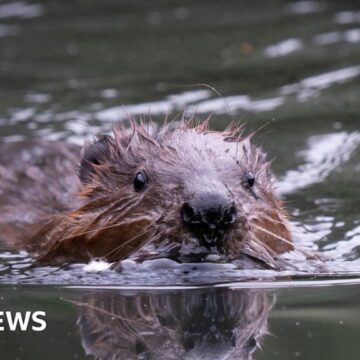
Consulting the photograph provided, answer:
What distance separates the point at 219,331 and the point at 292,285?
891 millimetres

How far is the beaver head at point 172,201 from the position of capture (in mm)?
4828

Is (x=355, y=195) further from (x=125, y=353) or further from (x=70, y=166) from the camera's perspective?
(x=125, y=353)

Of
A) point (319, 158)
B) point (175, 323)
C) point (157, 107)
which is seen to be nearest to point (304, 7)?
point (157, 107)

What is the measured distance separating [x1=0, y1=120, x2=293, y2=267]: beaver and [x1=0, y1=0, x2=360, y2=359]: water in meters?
0.11

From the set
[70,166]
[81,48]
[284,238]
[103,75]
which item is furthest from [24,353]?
[81,48]

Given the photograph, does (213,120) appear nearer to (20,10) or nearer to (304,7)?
(304,7)

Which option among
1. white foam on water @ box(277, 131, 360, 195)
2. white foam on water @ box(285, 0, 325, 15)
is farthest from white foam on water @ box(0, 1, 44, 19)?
white foam on water @ box(277, 131, 360, 195)

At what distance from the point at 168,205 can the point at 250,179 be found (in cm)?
50

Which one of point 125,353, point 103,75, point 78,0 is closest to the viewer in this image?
point 125,353

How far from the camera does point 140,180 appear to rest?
17.3 ft

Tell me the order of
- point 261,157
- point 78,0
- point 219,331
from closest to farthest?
1. point 219,331
2. point 261,157
3. point 78,0

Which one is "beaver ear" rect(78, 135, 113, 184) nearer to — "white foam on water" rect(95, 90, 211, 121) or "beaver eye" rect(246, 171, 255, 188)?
"beaver eye" rect(246, 171, 255, 188)

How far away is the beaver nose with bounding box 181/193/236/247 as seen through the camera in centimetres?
469

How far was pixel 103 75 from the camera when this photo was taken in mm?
9188
